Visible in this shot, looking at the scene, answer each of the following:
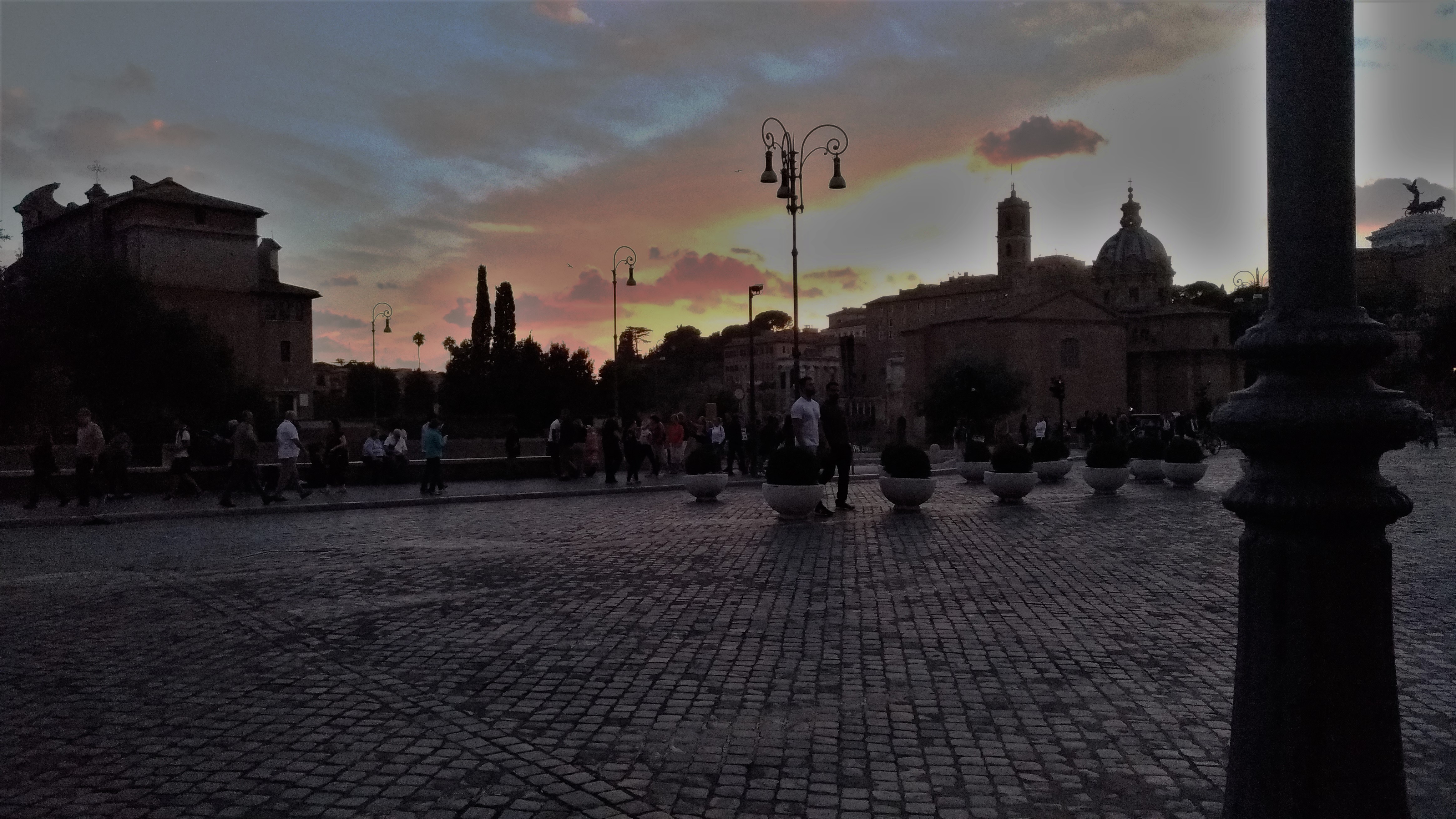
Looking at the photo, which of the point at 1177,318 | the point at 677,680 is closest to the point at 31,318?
the point at 677,680

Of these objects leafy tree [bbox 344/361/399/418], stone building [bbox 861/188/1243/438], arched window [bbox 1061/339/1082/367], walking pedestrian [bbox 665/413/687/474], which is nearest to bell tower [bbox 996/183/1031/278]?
stone building [bbox 861/188/1243/438]

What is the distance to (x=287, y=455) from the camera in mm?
19516

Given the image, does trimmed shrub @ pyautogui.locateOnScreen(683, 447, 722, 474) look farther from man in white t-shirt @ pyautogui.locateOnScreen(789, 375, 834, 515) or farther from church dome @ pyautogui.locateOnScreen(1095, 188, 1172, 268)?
church dome @ pyautogui.locateOnScreen(1095, 188, 1172, 268)

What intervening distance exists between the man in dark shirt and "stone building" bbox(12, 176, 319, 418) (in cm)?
4344

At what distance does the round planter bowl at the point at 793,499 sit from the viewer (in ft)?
45.4

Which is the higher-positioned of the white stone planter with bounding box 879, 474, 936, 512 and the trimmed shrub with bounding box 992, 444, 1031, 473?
the trimmed shrub with bounding box 992, 444, 1031, 473

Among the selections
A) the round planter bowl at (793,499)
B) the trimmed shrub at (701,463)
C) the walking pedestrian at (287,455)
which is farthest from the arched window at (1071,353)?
the round planter bowl at (793,499)

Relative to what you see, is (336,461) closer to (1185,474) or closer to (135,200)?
(1185,474)

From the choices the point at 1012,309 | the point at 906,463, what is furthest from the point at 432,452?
the point at 1012,309

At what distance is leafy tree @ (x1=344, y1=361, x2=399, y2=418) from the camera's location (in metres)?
96.8

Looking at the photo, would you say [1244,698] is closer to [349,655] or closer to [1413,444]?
[349,655]

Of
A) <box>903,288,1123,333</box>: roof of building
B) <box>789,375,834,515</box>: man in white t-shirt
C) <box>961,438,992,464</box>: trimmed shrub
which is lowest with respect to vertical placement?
<box>961,438,992,464</box>: trimmed shrub

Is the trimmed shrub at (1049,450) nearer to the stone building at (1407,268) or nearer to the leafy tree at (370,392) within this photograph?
the stone building at (1407,268)

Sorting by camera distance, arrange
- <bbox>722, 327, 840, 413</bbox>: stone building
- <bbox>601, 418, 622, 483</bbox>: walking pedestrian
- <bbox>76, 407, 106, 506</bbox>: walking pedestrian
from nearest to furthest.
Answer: <bbox>76, 407, 106, 506</bbox>: walking pedestrian, <bbox>601, 418, 622, 483</bbox>: walking pedestrian, <bbox>722, 327, 840, 413</bbox>: stone building
